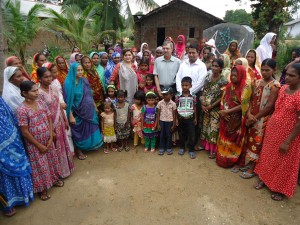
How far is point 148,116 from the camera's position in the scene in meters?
4.14

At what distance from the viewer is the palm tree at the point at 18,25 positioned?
9.63 m

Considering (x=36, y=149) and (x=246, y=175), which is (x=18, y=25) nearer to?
(x=36, y=149)

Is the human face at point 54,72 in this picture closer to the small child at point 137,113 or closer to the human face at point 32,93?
the human face at point 32,93

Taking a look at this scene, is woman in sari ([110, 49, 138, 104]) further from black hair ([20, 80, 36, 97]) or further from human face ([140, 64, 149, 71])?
black hair ([20, 80, 36, 97])

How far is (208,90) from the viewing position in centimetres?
385

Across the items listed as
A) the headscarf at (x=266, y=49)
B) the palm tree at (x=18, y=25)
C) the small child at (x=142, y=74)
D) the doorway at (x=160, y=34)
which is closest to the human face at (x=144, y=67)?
the small child at (x=142, y=74)

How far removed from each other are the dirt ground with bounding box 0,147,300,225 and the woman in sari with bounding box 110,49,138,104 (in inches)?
59.4

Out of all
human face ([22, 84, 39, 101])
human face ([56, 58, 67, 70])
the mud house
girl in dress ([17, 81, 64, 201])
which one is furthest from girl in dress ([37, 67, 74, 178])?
the mud house

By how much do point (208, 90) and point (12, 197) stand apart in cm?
324

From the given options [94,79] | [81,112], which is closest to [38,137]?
[81,112]

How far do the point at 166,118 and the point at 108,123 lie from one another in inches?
43.4

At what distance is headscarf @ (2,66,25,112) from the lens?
2838 millimetres

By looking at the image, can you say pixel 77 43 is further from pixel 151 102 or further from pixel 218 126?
pixel 218 126

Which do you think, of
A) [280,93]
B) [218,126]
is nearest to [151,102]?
[218,126]
